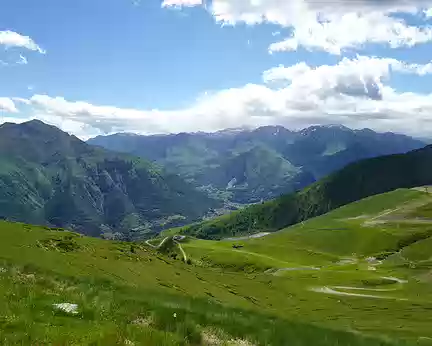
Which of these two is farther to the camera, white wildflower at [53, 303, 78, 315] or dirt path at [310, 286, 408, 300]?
dirt path at [310, 286, 408, 300]

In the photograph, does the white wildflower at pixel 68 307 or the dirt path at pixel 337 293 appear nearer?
the white wildflower at pixel 68 307

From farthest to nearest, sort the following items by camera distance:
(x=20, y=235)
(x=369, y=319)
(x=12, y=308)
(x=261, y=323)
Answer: (x=369, y=319) → (x=20, y=235) → (x=261, y=323) → (x=12, y=308)

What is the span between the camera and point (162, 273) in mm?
73312

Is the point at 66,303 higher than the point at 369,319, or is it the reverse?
the point at 66,303

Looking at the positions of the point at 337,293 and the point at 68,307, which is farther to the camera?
the point at 337,293

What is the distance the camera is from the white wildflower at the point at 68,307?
18.7m

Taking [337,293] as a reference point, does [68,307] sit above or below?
above

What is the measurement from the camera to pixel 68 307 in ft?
63.3

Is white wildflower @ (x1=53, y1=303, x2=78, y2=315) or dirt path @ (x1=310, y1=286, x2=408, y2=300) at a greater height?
white wildflower @ (x1=53, y1=303, x2=78, y2=315)

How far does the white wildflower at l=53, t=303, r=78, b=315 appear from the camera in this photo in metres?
18.7

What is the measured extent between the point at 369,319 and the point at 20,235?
6393 cm

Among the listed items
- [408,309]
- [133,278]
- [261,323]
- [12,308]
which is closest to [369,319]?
[408,309]

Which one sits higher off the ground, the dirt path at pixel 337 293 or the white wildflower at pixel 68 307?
the white wildflower at pixel 68 307

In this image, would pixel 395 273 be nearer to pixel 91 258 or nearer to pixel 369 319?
pixel 369 319
